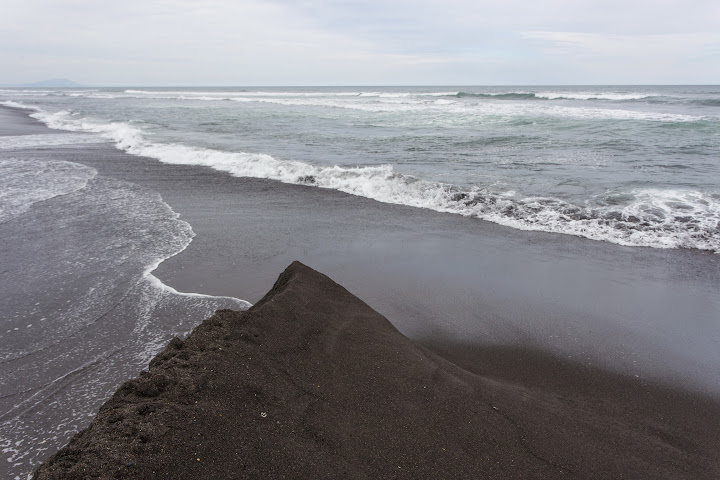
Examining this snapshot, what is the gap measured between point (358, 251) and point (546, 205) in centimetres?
441

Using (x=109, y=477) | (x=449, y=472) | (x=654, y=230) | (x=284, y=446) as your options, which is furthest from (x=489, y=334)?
(x=654, y=230)

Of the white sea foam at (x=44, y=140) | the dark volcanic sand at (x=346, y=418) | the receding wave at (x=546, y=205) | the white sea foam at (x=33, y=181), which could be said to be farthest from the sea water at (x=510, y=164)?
the dark volcanic sand at (x=346, y=418)

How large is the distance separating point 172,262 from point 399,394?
4.28 meters

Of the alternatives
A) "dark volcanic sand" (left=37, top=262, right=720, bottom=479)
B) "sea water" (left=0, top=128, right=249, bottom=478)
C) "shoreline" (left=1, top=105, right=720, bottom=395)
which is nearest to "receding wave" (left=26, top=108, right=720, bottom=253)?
"shoreline" (left=1, top=105, right=720, bottom=395)

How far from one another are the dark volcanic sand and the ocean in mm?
905

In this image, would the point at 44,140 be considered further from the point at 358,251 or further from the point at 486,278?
the point at 486,278

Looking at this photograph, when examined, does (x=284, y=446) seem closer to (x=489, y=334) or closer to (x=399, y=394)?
(x=399, y=394)

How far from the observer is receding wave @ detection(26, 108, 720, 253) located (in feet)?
24.1

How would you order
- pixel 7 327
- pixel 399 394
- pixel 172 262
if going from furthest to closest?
pixel 172 262 → pixel 7 327 → pixel 399 394

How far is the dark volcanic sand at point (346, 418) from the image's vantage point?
7.27 feet

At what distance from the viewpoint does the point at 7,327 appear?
4305 millimetres

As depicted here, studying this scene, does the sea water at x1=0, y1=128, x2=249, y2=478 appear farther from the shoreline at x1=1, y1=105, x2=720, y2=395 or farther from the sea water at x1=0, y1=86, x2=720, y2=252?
→ the sea water at x1=0, y1=86, x2=720, y2=252

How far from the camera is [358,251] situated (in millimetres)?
6672

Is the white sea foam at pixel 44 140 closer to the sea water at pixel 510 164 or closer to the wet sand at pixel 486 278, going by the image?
the sea water at pixel 510 164
